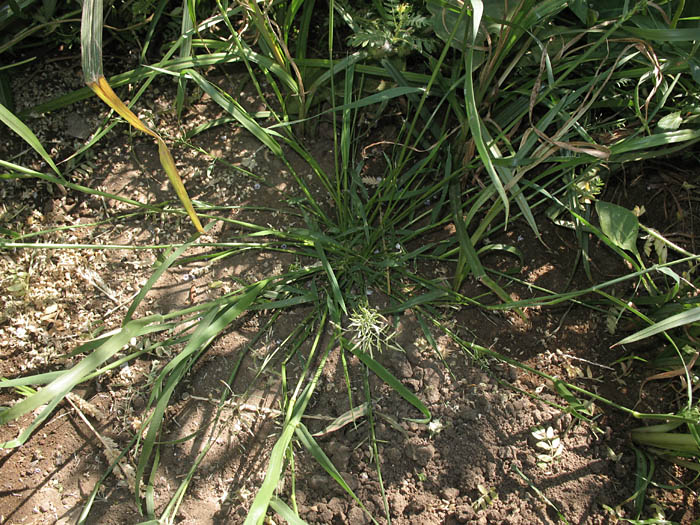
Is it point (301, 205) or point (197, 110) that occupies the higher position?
point (197, 110)

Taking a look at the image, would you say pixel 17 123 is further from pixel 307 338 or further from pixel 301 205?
pixel 307 338

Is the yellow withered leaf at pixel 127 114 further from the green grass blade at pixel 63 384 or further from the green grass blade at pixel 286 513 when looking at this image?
the green grass blade at pixel 286 513

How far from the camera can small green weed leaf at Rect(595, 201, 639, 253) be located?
42.9 inches

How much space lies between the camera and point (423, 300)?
49.2 inches

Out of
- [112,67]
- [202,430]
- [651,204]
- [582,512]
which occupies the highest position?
[112,67]

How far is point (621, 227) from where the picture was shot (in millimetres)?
1099

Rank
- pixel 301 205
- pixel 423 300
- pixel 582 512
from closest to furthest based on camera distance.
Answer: pixel 582 512
pixel 423 300
pixel 301 205

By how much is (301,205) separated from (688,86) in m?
1.01

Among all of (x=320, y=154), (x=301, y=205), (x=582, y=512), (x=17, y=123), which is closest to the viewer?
(x=17, y=123)

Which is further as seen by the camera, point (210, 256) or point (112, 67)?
point (112, 67)

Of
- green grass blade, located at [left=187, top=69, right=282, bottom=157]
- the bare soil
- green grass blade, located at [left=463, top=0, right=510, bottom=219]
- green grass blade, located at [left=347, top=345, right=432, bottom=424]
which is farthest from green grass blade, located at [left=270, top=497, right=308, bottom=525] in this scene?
green grass blade, located at [left=187, top=69, right=282, bottom=157]

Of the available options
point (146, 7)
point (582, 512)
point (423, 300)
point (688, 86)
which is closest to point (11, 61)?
point (146, 7)

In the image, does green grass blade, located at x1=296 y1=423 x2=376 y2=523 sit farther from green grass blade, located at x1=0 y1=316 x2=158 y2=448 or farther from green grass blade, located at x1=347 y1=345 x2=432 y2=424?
green grass blade, located at x1=0 y1=316 x2=158 y2=448

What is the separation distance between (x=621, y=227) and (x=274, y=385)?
0.89 metres
